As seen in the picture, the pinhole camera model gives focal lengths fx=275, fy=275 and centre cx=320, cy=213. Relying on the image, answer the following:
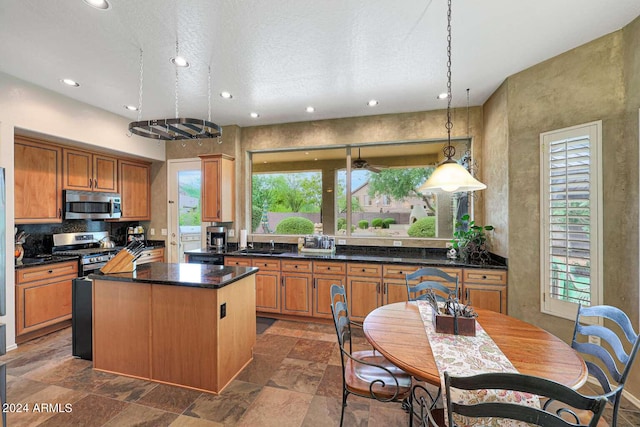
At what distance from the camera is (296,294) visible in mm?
3898

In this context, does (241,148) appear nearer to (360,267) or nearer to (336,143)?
(336,143)

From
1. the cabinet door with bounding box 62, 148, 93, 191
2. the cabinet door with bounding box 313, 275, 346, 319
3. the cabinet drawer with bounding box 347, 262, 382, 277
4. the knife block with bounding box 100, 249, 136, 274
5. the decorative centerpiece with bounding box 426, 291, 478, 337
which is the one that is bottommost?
the cabinet door with bounding box 313, 275, 346, 319

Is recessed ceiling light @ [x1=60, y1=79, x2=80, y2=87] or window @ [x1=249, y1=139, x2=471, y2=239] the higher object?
recessed ceiling light @ [x1=60, y1=79, x2=80, y2=87]

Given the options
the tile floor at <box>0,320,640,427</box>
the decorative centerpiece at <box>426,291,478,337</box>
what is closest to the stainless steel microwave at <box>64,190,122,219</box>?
the tile floor at <box>0,320,640,427</box>

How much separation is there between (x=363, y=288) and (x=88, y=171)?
14.5 feet

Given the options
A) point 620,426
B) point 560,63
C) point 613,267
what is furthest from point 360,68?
point 620,426

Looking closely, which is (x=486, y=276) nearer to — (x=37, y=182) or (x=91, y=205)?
(x=91, y=205)

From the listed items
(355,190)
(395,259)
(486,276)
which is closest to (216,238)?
(355,190)

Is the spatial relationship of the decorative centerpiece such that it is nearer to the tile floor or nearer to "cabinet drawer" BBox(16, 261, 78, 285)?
the tile floor

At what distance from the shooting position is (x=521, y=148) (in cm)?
296

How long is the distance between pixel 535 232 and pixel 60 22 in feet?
15.4

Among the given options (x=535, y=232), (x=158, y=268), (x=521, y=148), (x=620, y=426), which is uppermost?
(x=521, y=148)

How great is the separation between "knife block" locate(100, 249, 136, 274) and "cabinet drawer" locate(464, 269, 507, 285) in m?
3.62

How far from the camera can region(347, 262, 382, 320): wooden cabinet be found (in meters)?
3.61
